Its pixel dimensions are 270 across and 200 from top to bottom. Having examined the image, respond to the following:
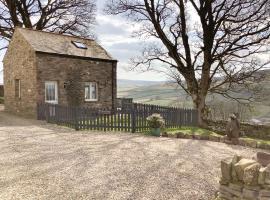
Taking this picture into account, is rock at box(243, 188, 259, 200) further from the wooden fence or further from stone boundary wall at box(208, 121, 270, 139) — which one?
stone boundary wall at box(208, 121, 270, 139)

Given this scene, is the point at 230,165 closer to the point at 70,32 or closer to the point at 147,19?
the point at 147,19

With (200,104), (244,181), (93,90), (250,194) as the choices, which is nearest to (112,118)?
(93,90)

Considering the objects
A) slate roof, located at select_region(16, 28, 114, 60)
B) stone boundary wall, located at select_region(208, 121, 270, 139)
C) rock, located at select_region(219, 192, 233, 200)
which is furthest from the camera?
stone boundary wall, located at select_region(208, 121, 270, 139)

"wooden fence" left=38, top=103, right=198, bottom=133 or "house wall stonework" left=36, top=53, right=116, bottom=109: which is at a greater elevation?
"house wall stonework" left=36, top=53, right=116, bottom=109

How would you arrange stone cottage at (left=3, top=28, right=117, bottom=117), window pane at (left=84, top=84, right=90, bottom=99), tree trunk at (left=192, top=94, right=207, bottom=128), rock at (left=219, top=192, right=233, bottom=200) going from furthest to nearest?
window pane at (left=84, top=84, right=90, bottom=99)
tree trunk at (left=192, top=94, right=207, bottom=128)
stone cottage at (left=3, top=28, right=117, bottom=117)
rock at (left=219, top=192, right=233, bottom=200)

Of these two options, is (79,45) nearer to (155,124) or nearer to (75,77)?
(75,77)

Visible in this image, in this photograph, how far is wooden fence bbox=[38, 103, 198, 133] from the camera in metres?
15.7

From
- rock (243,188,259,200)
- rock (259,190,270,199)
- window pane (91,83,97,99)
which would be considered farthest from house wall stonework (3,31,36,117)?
rock (259,190,270,199)

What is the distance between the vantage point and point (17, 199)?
6.09 m

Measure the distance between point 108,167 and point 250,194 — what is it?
4037mm

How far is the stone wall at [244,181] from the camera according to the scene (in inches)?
226

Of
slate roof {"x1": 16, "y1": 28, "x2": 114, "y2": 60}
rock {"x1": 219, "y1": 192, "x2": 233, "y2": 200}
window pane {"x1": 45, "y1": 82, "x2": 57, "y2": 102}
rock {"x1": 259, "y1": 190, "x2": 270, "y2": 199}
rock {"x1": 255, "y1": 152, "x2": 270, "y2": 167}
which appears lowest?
rock {"x1": 219, "y1": 192, "x2": 233, "y2": 200}

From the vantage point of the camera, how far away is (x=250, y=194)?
580 cm

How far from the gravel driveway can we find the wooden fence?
2.26 meters
